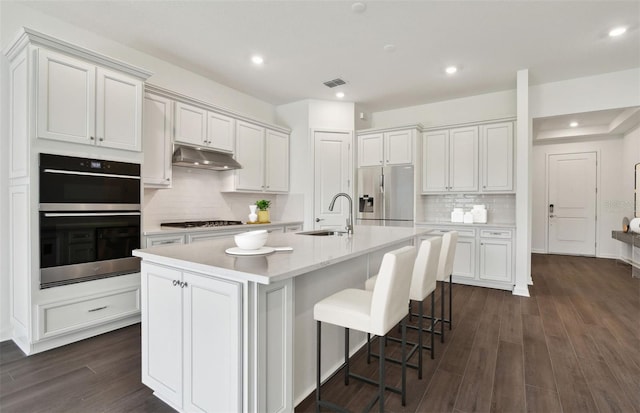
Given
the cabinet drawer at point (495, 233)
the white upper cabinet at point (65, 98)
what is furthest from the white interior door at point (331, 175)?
the white upper cabinet at point (65, 98)

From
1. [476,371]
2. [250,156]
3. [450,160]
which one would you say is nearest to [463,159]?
[450,160]

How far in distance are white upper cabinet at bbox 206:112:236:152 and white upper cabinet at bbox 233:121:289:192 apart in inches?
4.3

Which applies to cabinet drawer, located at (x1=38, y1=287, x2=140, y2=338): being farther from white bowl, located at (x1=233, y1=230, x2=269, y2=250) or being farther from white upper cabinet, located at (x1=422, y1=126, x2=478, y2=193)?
white upper cabinet, located at (x1=422, y1=126, x2=478, y2=193)

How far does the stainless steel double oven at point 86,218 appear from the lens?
2.49 m

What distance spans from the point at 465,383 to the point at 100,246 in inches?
121

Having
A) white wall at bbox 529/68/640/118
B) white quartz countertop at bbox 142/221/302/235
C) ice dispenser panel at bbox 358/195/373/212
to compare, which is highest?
white wall at bbox 529/68/640/118

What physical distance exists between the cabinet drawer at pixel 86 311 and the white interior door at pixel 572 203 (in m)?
8.29

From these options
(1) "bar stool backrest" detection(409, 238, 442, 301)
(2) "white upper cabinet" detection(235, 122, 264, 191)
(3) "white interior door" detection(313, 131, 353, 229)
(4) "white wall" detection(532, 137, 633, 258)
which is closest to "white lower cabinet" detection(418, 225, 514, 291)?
(3) "white interior door" detection(313, 131, 353, 229)

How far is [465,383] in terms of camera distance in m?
2.09

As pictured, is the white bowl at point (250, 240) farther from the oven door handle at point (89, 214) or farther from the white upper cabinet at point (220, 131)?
the white upper cabinet at point (220, 131)

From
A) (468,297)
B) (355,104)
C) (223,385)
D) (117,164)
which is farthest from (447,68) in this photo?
(223,385)

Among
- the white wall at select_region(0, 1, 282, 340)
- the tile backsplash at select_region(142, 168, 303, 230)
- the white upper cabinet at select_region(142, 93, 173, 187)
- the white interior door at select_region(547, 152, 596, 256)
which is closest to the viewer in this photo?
the white wall at select_region(0, 1, 282, 340)

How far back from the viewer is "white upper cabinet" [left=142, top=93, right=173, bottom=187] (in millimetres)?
3436

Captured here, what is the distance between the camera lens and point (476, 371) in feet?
7.34
